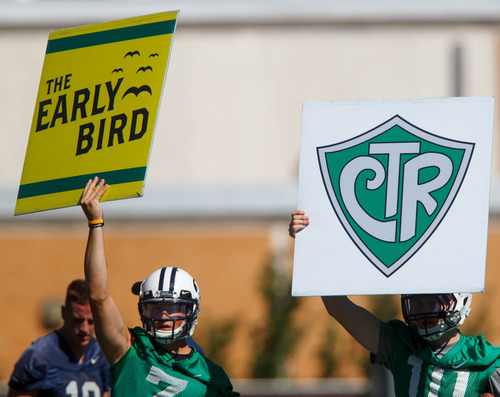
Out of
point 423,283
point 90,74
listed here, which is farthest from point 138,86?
point 423,283

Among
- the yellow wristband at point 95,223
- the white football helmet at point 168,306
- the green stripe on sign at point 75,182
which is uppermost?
the green stripe on sign at point 75,182

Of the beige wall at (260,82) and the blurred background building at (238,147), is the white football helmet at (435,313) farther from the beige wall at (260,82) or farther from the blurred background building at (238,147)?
the beige wall at (260,82)

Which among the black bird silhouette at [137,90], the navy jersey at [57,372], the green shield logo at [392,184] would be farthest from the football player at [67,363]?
the green shield logo at [392,184]

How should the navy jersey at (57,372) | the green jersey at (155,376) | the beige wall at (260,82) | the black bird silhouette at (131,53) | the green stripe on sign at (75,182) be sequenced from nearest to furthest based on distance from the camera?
the green jersey at (155,376), the green stripe on sign at (75,182), the black bird silhouette at (131,53), the navy jersey at (57,372), the beige wall at (260,82)

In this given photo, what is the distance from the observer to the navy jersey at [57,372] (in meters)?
5.23

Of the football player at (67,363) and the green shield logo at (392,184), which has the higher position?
the green shield logo at (392,184)

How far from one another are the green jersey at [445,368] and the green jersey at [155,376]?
0.81 m

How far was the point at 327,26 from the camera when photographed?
14.7 m

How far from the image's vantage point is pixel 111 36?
4.64 m

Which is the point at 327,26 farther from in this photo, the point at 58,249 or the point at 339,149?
the point at 339,149

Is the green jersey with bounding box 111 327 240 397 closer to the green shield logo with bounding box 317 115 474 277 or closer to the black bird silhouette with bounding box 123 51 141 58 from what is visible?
the green shield logo with bounding box 317 115 474 277

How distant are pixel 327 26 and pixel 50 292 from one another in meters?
5.87

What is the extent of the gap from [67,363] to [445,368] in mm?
2231

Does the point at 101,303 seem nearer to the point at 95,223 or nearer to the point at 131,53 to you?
the point at 95,223
